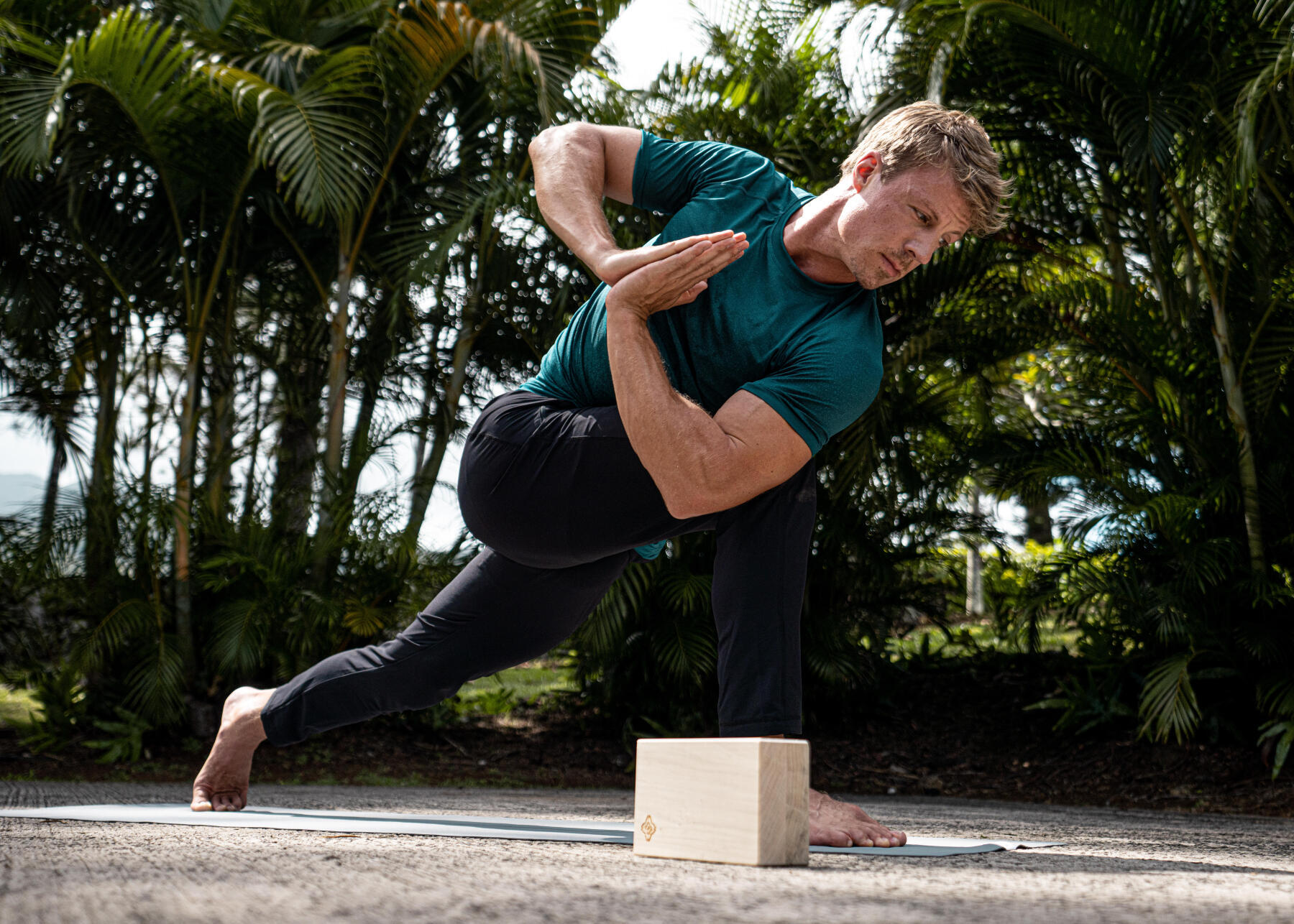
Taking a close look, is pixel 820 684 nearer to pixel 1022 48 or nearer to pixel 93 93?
pixel 1022 48

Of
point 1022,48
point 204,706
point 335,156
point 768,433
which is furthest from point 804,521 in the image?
point 204,706

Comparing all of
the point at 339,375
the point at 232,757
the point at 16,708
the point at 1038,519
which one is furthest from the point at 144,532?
the point at 1038,519

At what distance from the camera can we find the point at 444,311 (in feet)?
18.7

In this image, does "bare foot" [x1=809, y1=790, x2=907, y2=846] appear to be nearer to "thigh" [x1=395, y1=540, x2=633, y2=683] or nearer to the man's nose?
"thigh" [x1=395, y1=540, x2=633, y2=683]

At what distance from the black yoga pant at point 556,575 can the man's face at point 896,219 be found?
38cm

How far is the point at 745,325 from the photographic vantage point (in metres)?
1.92

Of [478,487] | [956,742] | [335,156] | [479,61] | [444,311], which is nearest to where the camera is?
Result: [478,487]

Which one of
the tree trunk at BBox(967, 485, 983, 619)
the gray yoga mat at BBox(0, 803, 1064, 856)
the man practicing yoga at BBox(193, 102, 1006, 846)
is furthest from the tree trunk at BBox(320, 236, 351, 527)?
the tree trunk at BBox(967, 485, 983, 619)

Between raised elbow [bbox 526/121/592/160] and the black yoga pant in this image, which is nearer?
the black yoga pant

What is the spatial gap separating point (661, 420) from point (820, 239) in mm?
475

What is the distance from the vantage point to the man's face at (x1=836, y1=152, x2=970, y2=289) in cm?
181

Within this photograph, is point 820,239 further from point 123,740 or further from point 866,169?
point 123,740

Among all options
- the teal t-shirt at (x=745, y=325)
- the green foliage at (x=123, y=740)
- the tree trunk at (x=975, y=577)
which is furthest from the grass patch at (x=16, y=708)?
the tree trunk at (x=975, y=577)

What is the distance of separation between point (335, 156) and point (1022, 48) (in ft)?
9.71
